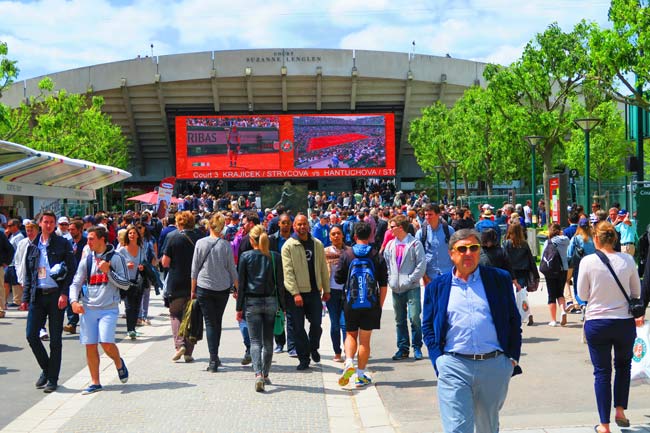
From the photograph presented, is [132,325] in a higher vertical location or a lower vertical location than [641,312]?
lower

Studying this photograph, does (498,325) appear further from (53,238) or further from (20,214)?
(20,214)

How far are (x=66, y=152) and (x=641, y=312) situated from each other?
36.1m

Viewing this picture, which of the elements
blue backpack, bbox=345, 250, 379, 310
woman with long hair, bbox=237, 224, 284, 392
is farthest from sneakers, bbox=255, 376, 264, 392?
blue backpack, bbox=345, 250, 379, 310

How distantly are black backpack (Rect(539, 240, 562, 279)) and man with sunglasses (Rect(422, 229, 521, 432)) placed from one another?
7148mm

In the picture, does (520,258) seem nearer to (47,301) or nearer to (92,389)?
(92,389)

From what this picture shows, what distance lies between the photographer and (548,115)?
26.1m

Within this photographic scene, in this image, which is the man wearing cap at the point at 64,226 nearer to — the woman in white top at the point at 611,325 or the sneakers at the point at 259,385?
the sneakers at the point at 259,385

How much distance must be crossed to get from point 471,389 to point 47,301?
17.0 feet

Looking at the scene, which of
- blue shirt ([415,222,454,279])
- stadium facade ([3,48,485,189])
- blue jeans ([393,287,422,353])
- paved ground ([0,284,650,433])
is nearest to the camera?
paved ground ([0,284,650,433])

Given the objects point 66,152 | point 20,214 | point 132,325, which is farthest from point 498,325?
point 66,152

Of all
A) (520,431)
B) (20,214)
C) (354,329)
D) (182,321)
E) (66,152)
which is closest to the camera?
(520,431)

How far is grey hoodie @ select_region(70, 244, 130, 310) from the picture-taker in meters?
7.61

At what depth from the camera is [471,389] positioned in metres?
4.36

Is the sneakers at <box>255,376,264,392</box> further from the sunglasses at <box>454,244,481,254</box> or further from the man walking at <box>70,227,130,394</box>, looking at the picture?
the sunglasses at <box>454,244,481,254</box>
